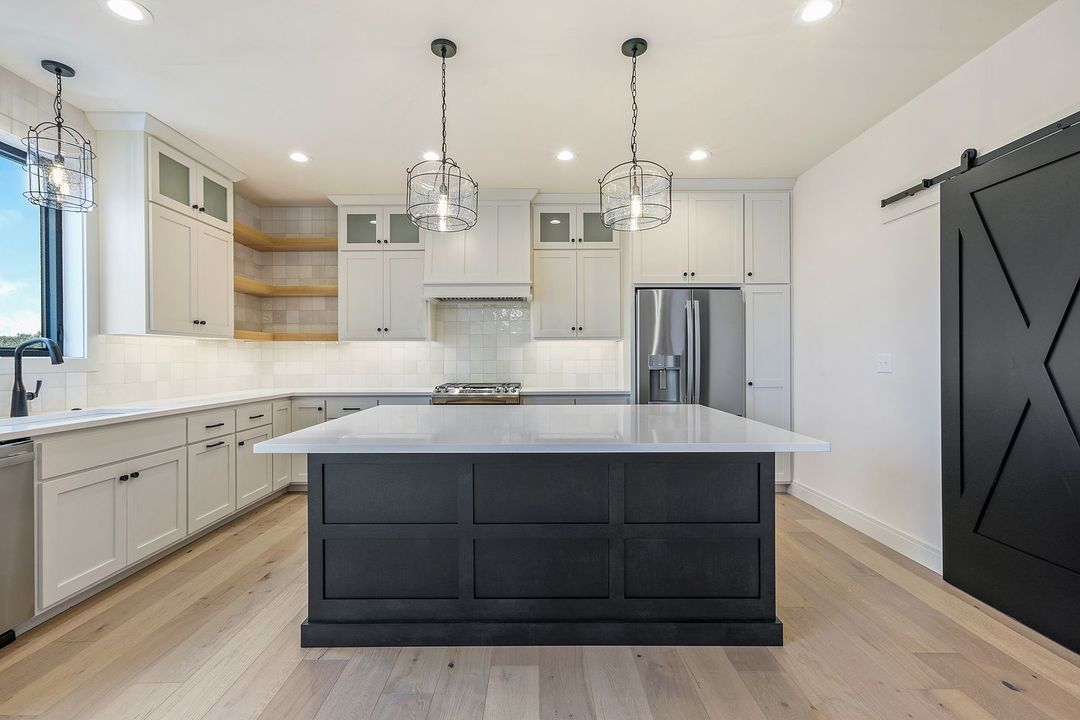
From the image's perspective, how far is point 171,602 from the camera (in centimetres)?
243

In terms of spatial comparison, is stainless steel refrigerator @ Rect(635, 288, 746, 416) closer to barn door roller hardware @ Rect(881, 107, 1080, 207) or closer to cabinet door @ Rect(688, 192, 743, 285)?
cabinet door @ Rect(688, 192, 743, 285)

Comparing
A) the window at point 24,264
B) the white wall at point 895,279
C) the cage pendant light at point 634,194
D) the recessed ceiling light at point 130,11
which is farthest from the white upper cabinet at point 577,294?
the window at point 24,264

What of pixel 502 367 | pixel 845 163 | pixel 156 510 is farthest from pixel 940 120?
pixel 156 510

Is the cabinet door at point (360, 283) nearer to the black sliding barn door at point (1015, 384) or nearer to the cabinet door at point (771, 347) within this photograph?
the cabinet door at point (771, 347)

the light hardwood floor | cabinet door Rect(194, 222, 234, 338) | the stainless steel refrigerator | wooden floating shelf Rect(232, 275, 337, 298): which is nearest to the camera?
the light hardwood floor

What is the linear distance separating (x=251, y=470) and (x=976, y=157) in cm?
488

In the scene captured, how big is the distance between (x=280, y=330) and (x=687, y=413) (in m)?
3.98

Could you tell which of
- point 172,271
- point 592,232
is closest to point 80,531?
point 172,271

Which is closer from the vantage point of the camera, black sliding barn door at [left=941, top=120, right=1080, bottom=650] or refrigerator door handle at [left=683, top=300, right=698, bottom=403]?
black sliding barn door at [left=941, top=120, right=1080, bottom=650]

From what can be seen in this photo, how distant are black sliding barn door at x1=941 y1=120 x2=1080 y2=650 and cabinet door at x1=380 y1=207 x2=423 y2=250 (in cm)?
377

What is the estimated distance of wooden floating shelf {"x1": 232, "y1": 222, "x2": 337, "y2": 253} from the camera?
442 cm

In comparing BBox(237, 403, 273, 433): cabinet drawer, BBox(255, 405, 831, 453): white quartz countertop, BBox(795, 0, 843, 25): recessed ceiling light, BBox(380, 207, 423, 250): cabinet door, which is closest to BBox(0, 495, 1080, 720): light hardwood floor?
BBox(255, 405, 831, 453): white quartz countertop

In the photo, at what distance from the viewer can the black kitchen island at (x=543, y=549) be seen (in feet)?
6.58

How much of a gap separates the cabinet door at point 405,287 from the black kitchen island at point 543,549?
2.59 metres
